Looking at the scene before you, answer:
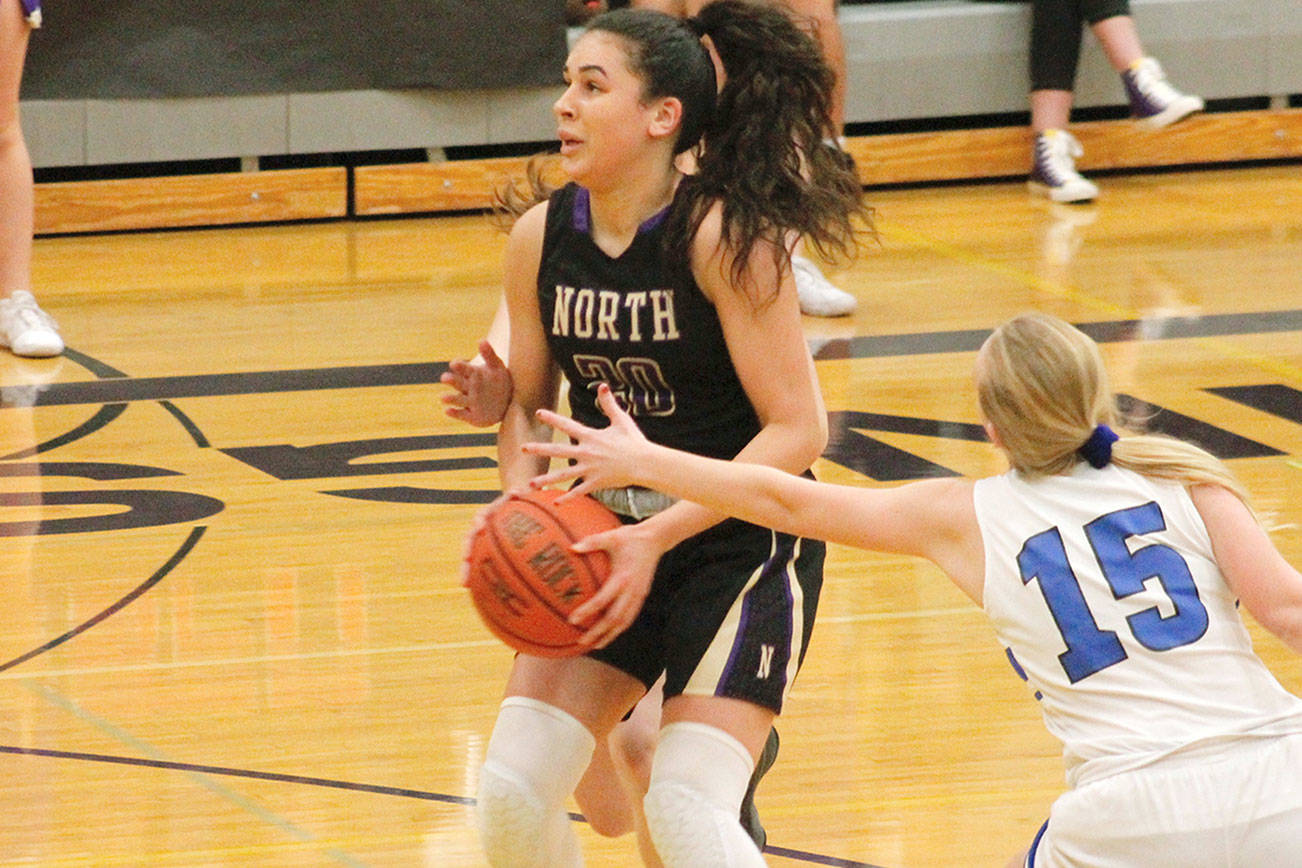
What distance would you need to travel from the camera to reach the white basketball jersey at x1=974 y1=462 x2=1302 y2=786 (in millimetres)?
2168

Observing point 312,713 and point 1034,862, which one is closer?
point 1034,862

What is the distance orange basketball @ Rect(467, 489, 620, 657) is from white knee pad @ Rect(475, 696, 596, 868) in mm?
102

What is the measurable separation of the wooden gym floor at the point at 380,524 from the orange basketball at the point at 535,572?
0.57m

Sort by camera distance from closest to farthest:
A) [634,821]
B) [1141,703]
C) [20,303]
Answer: [1141,703] < [634,821] < [20,303]

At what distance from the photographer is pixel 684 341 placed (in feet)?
8.46

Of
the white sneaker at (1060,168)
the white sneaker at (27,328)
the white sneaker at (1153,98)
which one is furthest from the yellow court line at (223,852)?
the white sneaker at (1060,168)

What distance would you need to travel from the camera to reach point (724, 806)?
93.5 inches

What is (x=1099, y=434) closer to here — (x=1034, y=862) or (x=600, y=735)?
(x=1034, y=862)

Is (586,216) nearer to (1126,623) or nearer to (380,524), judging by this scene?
(1126,623)

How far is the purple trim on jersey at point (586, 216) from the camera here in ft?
8.60

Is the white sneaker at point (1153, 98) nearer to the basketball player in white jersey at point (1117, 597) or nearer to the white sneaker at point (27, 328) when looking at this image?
the white sneaker at point (27, 328)

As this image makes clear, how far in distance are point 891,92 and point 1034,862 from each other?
20.8 feet

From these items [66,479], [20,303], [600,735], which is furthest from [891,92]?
[600,735]

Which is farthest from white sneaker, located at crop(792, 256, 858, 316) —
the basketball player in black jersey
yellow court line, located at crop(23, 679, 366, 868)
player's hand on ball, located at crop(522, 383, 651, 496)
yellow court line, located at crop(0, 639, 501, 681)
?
player's hand on ball, located at crop(522, 383, 651, 496)
